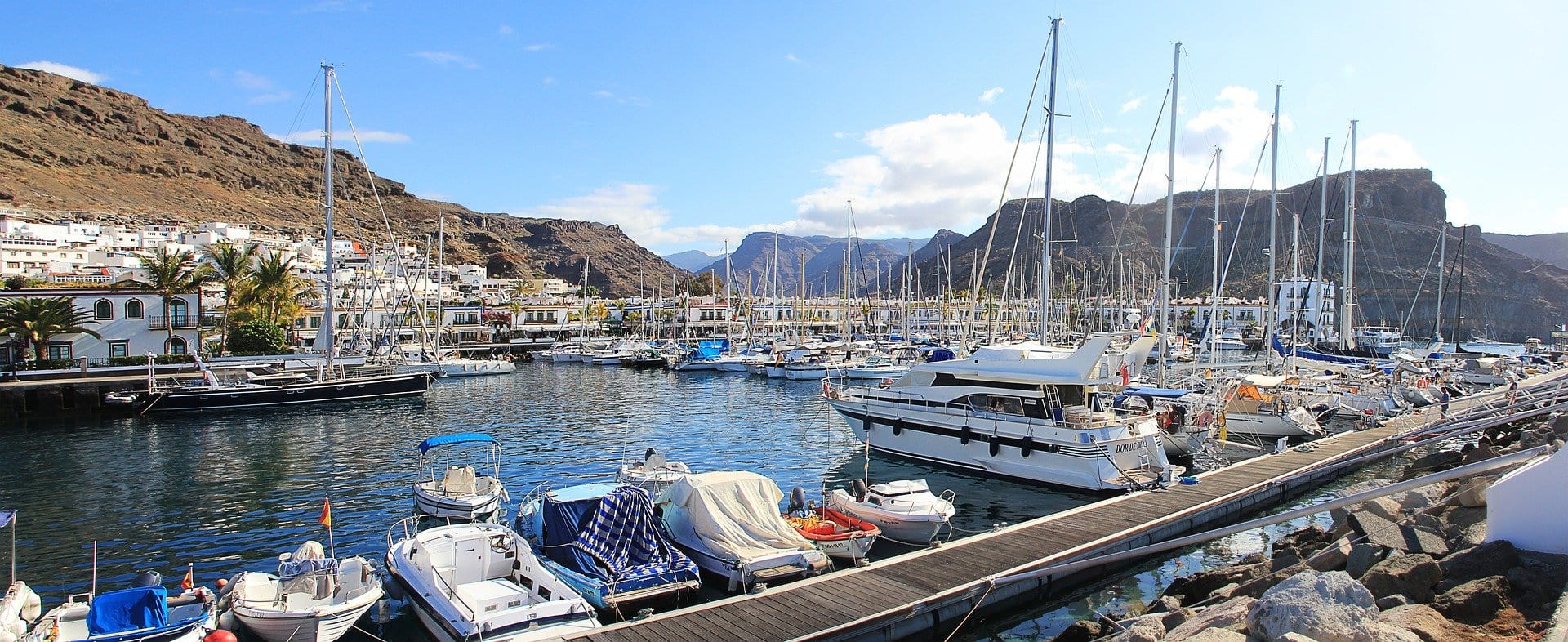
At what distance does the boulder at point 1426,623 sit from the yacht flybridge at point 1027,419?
14776mm

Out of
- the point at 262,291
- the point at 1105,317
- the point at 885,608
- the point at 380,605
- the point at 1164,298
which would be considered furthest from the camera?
the point at 1105,317

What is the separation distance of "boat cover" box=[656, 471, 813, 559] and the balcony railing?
2391 inches

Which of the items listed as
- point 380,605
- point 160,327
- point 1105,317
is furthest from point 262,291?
point 1105,317

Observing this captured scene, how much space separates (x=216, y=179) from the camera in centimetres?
19712

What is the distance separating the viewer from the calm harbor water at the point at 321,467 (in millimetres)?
22000

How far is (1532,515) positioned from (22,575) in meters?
→ 29.3

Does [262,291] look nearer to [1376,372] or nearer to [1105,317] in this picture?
[1376,372]

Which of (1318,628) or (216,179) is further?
(216,179)

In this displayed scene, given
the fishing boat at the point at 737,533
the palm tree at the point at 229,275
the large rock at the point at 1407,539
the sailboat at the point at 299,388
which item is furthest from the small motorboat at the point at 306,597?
the palm tree at the point at 229,275

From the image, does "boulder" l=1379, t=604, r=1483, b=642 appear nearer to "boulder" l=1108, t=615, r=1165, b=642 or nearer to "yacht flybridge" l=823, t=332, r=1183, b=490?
"boulder" l=1108, t=615, r=1165, b=642

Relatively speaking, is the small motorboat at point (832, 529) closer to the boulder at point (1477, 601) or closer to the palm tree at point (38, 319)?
the boulder at point (1477, 601)

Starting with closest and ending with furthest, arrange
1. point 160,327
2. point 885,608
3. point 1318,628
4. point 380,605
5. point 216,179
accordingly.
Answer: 1. point 1318,628
2. point 885,608
3. point 380,605
4. point 160,327
5. point 216,179

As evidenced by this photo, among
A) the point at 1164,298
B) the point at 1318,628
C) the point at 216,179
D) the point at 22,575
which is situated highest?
the point at 216,179

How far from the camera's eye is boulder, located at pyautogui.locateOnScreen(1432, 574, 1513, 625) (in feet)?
31.6
